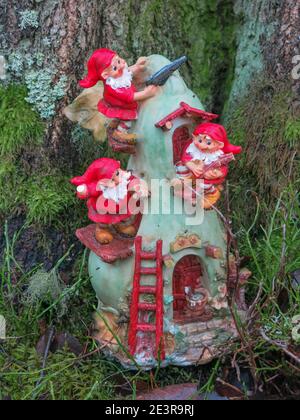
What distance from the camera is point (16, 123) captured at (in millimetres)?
2955

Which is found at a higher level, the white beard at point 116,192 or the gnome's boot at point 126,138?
the gnome's boot at point 126,138

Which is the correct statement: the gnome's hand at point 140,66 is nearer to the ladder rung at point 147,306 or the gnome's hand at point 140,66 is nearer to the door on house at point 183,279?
the door on house at point 183,279

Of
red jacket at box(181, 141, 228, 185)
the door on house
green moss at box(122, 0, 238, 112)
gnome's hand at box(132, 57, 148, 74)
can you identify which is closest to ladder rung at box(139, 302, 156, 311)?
the door on house

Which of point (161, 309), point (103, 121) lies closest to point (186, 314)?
point (161, 309)

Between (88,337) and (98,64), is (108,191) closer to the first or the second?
(98,64)

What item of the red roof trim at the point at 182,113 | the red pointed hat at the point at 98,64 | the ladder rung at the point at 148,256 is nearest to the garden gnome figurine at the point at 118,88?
the red pointed hat at the point at 98,64

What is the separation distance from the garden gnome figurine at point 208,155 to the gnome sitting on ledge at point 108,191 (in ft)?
0.67

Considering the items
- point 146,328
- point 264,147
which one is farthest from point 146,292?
point 264,147

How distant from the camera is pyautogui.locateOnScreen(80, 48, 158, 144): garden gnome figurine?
8.32 feet

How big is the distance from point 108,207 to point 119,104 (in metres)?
0.38

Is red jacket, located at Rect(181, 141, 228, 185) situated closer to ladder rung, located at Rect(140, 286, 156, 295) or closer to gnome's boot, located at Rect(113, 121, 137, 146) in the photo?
gnome's boot, located at Rect(113, 121, 137, 146)

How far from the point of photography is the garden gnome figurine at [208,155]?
2.56 m

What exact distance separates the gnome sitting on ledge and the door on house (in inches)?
11.2

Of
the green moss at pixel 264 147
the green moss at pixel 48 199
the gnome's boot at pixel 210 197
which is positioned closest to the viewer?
the gnome's boot at pixel 210 197
